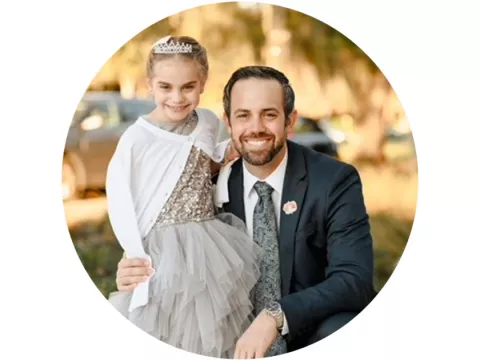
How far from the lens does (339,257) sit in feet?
8.27

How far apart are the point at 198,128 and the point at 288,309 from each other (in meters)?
0.54

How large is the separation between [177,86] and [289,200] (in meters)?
0.42

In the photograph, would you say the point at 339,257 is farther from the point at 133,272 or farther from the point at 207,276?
the point at 133,272

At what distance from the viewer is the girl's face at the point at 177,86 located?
2.49 m

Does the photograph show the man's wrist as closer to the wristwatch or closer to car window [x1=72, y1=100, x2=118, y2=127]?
the wristwatch

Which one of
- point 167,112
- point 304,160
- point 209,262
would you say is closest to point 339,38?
point 304,160

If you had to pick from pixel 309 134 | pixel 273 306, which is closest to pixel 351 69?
pixel 309 134

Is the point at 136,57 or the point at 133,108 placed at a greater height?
the point at 136,57

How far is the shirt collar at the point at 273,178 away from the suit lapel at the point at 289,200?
0.04 ft

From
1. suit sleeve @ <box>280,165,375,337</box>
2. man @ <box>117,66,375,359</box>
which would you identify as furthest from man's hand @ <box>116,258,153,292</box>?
suit sleeve @ <box>280,165,375,337</box>

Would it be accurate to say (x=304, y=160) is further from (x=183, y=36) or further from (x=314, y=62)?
(x=183, y=36)

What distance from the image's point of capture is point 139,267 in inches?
98.9

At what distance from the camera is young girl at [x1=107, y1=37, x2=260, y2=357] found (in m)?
2.50

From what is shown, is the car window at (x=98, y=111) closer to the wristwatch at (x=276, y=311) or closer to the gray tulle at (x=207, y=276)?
the gray tulle at (x=207, y=276)
